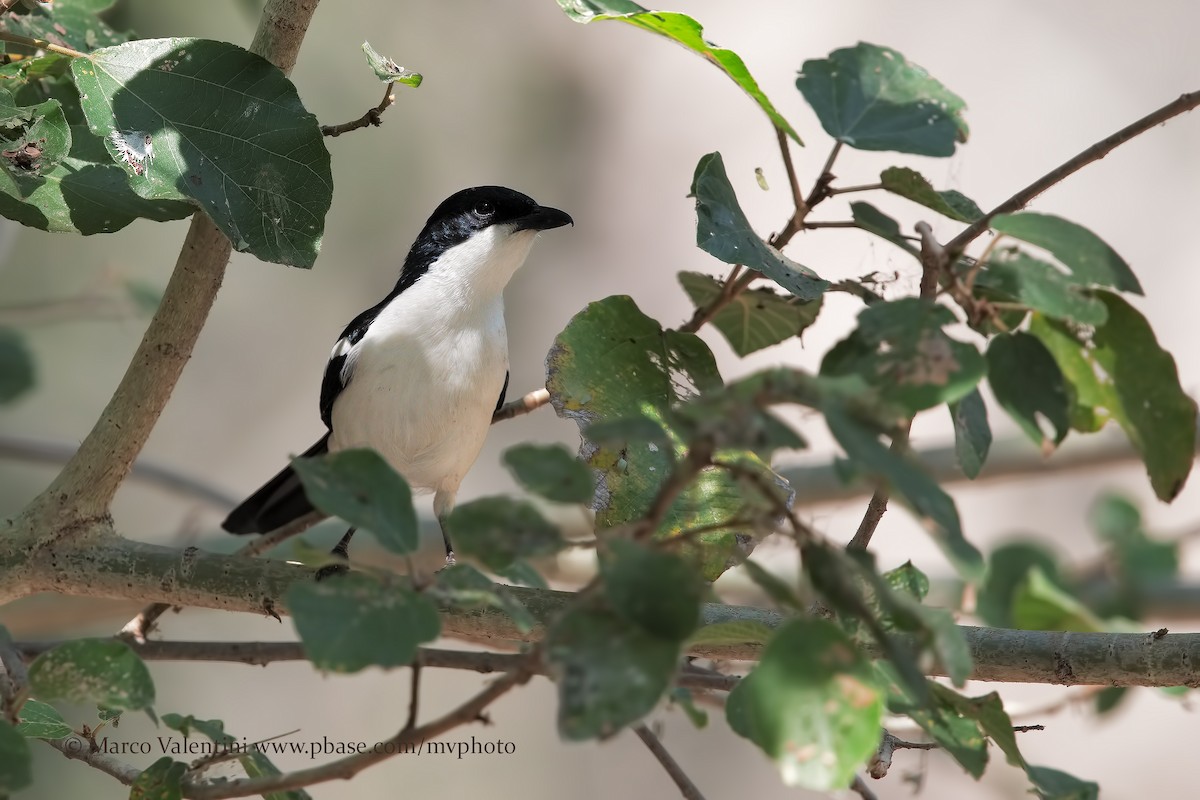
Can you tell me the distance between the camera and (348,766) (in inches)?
51.1

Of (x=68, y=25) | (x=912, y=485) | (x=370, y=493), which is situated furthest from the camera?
(x=68, y=25)

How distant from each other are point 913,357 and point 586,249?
6259 mm

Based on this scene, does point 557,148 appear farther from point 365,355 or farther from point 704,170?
point 704,170

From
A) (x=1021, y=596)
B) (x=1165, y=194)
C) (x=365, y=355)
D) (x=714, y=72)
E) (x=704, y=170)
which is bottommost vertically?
(x=1021, y=596)

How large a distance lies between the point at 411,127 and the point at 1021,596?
20.6 ft

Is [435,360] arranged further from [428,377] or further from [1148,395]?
[1148,395]

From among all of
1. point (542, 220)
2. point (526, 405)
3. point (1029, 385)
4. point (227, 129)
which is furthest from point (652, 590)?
point (542, 220)

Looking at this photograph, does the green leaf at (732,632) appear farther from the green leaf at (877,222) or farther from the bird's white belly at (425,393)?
the bird's white belly at (425,393)

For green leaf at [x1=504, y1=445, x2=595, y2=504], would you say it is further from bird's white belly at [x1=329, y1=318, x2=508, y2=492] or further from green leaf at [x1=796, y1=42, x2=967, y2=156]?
bird's white belly at [x1=329, y1=318, x2=508, y2=492]

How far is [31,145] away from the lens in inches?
70.7

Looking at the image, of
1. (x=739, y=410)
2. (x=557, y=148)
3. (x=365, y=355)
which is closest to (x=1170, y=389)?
(x=739, y=410)

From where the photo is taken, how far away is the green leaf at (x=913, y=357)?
111 cm

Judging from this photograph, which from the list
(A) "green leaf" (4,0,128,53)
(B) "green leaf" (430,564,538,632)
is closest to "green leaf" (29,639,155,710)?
(B) "green leaf" (430,564,538,632)

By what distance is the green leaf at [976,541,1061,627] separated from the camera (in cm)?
342
